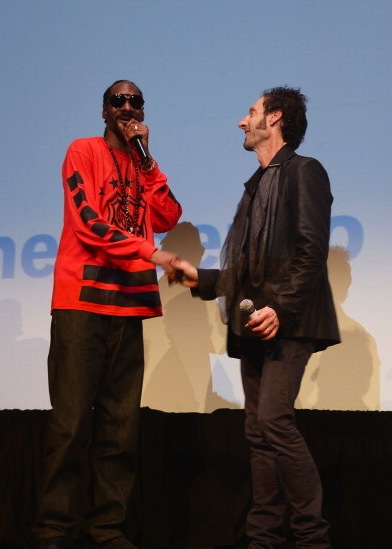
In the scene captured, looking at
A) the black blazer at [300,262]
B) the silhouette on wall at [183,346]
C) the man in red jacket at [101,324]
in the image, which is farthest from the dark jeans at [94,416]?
the silhouette on wall at [183,346]

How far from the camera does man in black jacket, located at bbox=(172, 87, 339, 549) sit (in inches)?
85.7

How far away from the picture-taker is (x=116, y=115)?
258 cm

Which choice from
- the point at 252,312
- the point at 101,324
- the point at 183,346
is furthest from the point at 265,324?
the point at 183,346

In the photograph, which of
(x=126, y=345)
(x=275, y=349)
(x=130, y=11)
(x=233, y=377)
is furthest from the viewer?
(x=130, y=11)

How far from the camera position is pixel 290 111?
8.18ft

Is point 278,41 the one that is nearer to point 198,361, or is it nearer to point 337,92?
point 337,92

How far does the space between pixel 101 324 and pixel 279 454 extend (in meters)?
0.66

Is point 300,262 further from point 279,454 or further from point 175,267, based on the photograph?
point 279,454

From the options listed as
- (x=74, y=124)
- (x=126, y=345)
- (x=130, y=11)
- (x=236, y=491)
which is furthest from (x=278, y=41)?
(x=236, y=491)

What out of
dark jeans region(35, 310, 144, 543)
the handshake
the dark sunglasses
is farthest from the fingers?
the dark sunglasses

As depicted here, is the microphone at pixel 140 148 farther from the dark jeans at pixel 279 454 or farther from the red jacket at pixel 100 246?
the dark jeans at pixel 279 454

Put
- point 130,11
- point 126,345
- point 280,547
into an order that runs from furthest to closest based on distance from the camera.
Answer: point 130,11 → point 280,547 → point 126,345

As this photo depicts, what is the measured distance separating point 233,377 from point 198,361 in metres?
0.16

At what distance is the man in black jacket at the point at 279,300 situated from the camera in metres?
2.18
